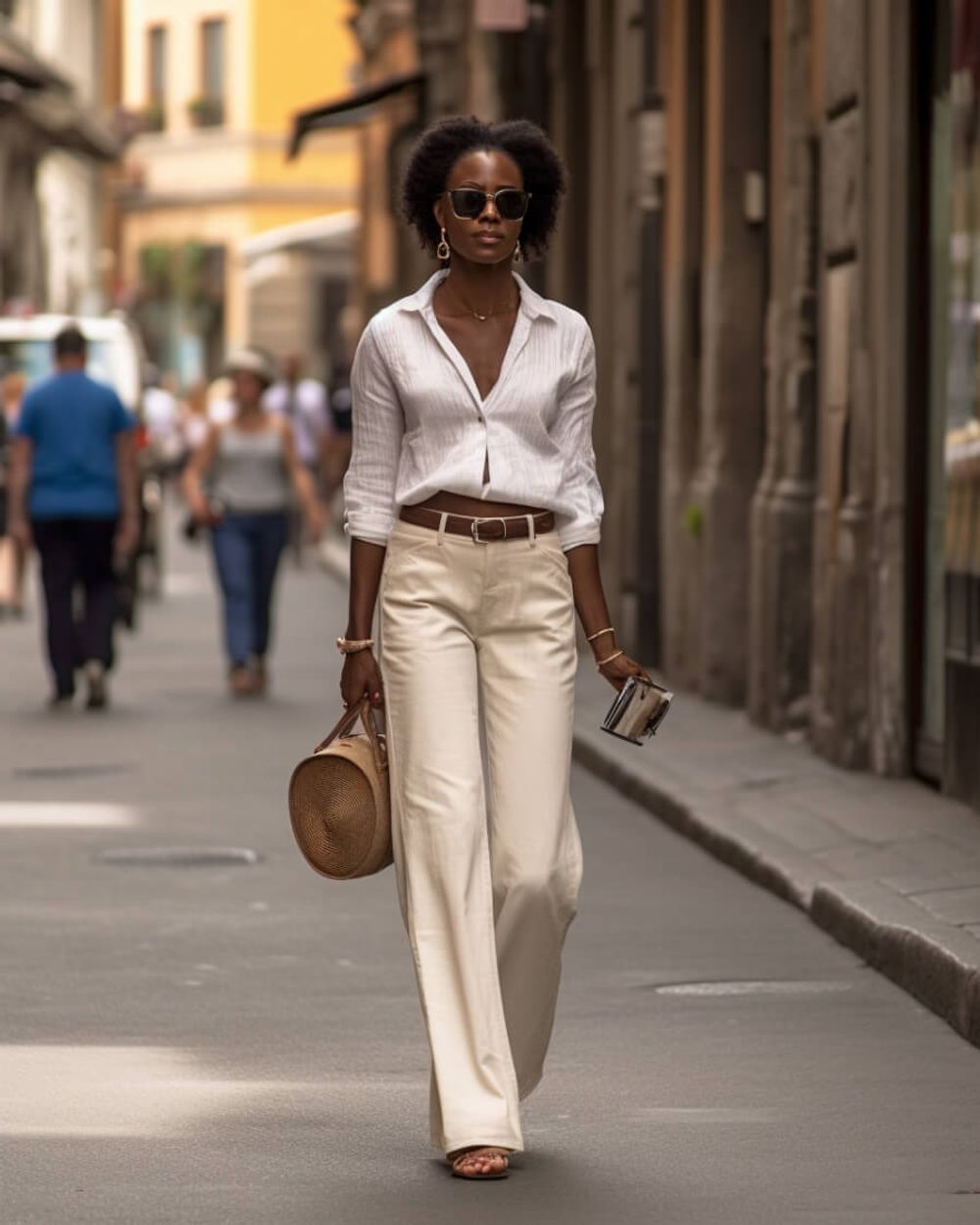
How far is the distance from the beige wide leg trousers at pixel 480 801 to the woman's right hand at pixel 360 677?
0.04m

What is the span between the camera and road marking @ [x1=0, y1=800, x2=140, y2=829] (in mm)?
12781

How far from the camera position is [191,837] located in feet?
40.5

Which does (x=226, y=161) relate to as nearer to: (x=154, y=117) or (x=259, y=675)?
(x=154, y=117)

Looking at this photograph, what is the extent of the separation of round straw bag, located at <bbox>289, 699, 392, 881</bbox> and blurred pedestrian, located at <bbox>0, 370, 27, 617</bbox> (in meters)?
18.7

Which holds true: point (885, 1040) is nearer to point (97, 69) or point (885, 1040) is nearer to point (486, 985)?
point (486, 985)

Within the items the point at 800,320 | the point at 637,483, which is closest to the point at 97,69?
the point at 637,483

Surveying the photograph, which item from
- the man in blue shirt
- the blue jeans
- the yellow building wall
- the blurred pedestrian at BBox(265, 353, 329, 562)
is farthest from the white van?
the yellow building wall

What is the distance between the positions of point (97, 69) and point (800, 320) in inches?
2117

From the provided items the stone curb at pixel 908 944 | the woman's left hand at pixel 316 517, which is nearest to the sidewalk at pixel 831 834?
the stone curb at pixel 908 944

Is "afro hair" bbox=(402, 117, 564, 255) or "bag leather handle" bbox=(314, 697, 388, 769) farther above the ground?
"afro hair" bbox=(402, 117, 564, 255)

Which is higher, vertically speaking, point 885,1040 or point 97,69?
point 97,69

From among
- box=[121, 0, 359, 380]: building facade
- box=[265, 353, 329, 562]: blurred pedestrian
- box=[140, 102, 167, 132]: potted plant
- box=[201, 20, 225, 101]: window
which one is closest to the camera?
box=[265, 353, 329, 562]: blurred pedestrian

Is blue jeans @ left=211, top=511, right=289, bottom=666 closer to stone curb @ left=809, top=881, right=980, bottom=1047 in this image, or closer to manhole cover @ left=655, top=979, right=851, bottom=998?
stone curb @ left=809, top=881, right=980, bottom=1047

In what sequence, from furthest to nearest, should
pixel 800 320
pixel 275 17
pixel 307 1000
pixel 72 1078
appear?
pixel 275 17
pixel 800 320
pixel 307 1000
pixel 72 1078
